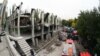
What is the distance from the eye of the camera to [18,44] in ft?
66.4

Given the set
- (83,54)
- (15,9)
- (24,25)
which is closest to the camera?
(15,9)

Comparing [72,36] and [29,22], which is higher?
[29,22]

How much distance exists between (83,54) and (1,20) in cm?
1334

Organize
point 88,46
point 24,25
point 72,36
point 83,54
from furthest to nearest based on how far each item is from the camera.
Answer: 1. point 72,36
2. point 88,46
3. point 24,25
4. point 83,54

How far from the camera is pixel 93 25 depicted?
31.2 metres

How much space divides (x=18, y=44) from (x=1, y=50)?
6246 mm

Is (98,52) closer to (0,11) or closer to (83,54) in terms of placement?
(83,54)

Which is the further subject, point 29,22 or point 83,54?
point 29,22

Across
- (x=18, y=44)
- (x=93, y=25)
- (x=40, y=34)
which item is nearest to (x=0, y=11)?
(x=18, y=44)

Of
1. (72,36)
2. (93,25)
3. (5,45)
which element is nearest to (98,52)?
(93,25)

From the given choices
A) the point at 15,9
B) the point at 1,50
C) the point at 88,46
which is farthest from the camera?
the point at 88,46

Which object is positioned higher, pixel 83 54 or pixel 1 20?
pixel 1 20

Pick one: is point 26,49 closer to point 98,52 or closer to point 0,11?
point 0,11

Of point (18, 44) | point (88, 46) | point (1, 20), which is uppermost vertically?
point (1, 20)
